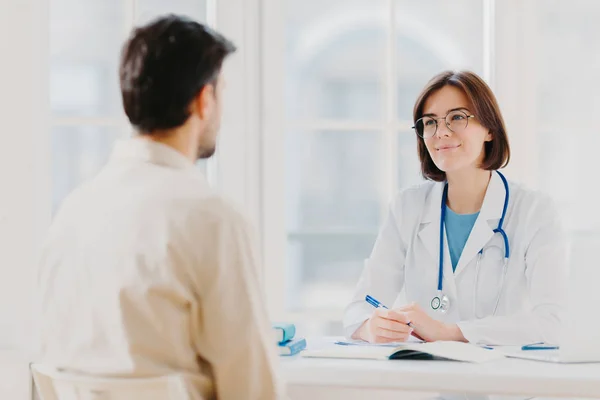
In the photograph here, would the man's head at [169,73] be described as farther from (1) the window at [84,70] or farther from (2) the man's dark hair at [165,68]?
(1) the window at [84,70]

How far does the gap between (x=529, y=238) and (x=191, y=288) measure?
1325 millimetres

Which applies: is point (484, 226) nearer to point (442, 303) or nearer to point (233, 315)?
point (442, 303)

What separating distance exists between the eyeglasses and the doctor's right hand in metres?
0.62

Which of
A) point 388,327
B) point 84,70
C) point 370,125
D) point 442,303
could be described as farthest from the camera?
point 84,70

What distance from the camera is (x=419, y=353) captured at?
1.94m

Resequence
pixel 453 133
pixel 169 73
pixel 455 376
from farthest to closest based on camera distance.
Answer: pixel 453 133 < pixel 455 376 < pixel 169 73

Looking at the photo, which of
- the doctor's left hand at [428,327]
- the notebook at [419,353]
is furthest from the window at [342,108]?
the notebook at [419,353]

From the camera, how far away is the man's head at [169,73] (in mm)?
1403

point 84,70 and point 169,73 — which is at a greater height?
point 84,70

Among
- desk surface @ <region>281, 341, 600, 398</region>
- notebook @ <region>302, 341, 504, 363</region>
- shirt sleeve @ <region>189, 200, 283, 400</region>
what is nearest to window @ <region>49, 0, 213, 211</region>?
notebook @ <region>302, 341, 504, 363</region>

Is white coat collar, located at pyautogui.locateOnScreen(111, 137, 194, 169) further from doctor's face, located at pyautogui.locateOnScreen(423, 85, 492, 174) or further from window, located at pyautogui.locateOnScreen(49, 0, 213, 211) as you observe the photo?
window, located at pyautogui.locateOnScreen(49, 0, 213, 211)

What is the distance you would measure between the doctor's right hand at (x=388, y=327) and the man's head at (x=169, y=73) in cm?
89

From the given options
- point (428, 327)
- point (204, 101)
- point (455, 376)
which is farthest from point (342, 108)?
point (204, 101)

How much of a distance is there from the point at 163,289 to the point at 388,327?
969 millimetres
